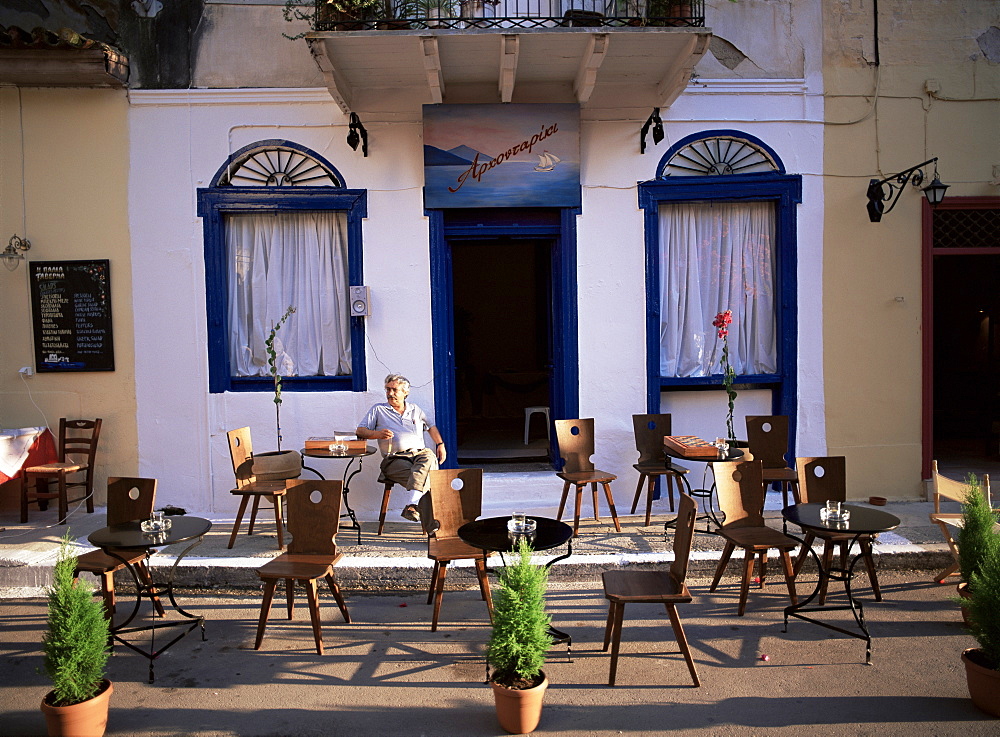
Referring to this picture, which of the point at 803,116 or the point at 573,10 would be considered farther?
the point at 803,116

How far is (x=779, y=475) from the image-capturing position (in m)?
6.88

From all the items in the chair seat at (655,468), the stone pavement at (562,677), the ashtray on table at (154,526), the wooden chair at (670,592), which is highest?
the ashtray on table at (154,526)

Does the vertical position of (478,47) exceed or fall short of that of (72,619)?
it exceeds it

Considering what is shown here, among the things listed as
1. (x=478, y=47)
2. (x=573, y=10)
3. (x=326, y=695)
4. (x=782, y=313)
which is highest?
(x=573, y=10)

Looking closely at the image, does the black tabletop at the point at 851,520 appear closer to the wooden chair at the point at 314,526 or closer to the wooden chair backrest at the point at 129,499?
the wooden chair at the point at 314,526

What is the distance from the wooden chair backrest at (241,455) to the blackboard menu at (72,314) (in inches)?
73.2

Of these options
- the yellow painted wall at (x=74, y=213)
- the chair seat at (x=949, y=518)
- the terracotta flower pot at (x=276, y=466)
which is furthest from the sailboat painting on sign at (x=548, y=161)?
the chair seat at (x=949, y=518)

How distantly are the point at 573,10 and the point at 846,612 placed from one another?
5687mm

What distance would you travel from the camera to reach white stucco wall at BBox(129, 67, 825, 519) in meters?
7.72

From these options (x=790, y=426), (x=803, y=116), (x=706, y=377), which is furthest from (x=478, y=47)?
(x=790, y=426)

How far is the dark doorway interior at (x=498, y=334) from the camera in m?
14.0

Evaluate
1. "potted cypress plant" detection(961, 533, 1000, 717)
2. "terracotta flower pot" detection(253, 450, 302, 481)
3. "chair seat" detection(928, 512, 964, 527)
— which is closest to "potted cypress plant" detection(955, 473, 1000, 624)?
Answer: "potted cypress plant" detection(961, 533, 1000, 717)

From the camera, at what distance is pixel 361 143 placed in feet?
25.3

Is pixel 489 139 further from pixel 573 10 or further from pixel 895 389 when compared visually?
pixel 895 389
